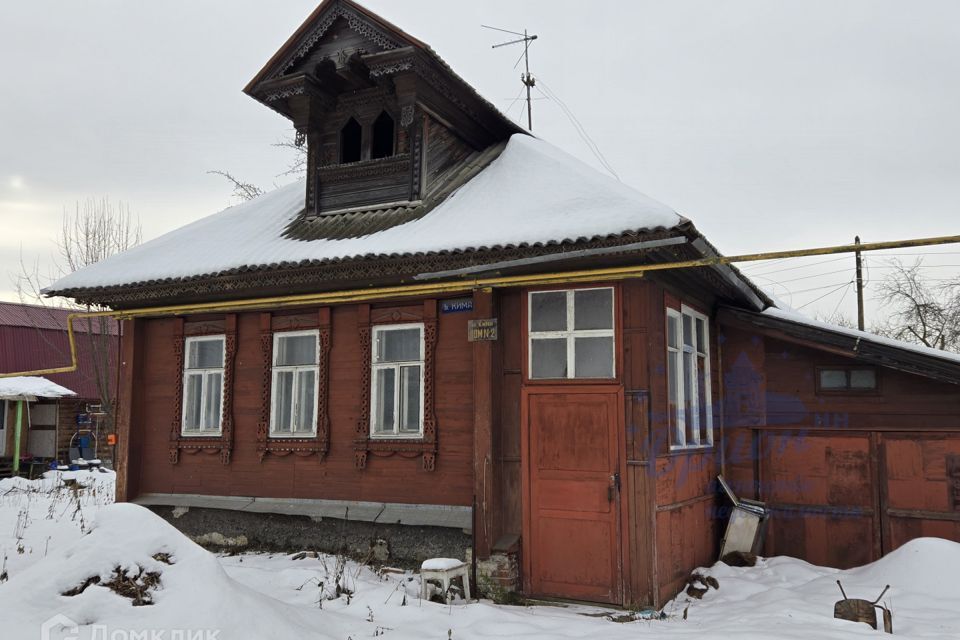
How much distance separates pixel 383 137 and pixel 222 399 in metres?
4.14

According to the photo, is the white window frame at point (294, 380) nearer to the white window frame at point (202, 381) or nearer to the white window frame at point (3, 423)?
the white window frame at point (202, 381)

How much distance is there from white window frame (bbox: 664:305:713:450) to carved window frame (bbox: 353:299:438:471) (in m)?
2.59

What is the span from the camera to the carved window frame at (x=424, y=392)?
28.5 feet

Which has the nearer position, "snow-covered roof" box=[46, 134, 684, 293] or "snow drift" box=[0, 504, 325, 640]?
"snow drift" box=[0, 504, 325, 640]

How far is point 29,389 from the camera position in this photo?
2189 cm

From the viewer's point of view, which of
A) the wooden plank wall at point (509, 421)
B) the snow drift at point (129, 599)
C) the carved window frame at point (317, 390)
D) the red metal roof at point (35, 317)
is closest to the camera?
the snow drift at point (129, 599)

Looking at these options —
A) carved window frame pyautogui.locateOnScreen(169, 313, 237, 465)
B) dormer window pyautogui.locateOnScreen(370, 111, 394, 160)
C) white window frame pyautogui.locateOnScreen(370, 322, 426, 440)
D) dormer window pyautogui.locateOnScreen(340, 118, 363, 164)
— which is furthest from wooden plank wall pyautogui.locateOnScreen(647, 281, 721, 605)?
carved window frame pyautogui.locateOnScreen(169, 313, 237, 465)

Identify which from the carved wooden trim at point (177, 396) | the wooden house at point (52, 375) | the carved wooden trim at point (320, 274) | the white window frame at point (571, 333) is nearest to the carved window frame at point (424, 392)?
the carved wooden trim at point (320, 274)

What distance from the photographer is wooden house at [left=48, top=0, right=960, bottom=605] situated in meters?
7.69

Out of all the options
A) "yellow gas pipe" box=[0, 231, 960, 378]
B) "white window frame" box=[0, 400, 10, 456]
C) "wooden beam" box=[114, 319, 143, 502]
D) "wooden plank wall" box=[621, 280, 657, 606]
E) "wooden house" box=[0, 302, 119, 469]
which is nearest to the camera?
"yellow gas pipe" box=[0, 231, 960, 378]

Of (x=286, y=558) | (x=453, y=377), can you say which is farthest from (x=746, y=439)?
(x=286, y=558)

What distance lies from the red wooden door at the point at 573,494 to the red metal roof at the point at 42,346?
2073 centimetres

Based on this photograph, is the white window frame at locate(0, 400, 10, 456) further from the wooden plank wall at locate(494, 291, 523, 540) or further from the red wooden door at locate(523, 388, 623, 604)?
the red wooden door at locate(523, 388, 623, 604)

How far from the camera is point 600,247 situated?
7426mm
